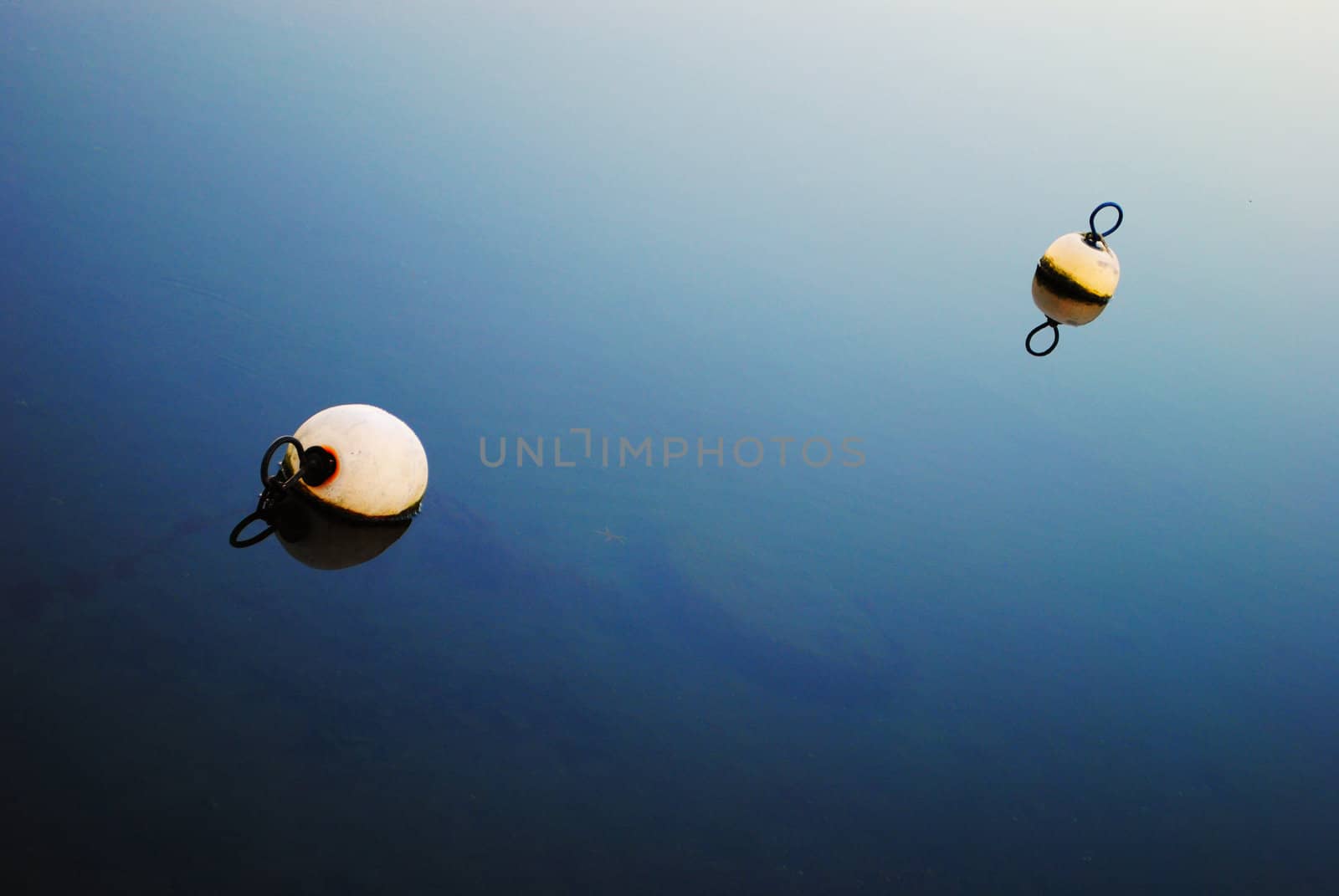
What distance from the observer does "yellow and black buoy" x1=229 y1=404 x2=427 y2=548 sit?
7020 mm

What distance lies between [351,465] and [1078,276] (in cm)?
559

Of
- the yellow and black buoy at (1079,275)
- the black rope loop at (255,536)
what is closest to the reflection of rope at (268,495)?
the black rope loop at (255,536)

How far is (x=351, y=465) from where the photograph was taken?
7.04m

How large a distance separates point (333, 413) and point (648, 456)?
3.77 meters

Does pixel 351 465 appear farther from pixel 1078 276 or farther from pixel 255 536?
pixel 1078 276

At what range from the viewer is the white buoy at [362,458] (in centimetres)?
702

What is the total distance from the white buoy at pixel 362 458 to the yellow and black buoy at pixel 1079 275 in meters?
5.04

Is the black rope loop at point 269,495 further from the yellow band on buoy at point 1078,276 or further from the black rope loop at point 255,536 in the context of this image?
the yellow band on buoy at point 1078,276

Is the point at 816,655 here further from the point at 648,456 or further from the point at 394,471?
the point at 394,471

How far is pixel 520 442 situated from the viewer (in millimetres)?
10008

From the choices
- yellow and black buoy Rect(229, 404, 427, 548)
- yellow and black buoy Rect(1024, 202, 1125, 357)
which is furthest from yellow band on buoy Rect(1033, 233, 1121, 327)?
yellow and black buoy Rect(229, 404, 427, 548)

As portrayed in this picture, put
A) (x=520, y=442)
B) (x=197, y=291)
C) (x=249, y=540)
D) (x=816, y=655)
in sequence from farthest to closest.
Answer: (x=197, y=291), (x=520, y=442), (x=816, y=655), (x=249, y=540)

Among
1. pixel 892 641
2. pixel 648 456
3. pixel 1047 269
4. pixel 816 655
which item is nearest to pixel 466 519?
pixel 648 456

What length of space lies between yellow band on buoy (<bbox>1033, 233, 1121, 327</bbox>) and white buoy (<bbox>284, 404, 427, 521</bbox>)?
510cm
